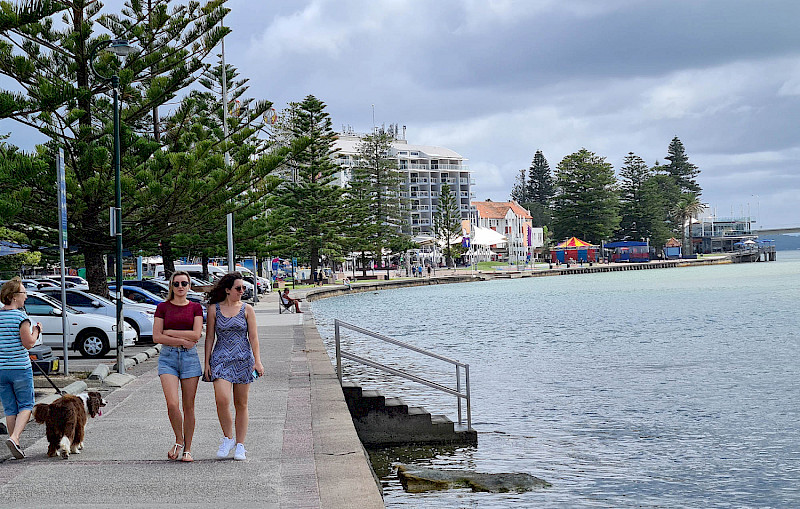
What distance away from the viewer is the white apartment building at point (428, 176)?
14500 cm

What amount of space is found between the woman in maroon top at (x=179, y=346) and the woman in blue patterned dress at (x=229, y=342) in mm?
133

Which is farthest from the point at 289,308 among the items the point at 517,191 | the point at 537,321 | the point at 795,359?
the point at 517,191

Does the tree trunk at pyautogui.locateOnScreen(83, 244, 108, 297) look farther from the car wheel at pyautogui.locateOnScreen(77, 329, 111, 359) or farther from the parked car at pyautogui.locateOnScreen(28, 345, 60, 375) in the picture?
the parked car at pyautogui.locateOnScreen(28, 345, 60, 375)

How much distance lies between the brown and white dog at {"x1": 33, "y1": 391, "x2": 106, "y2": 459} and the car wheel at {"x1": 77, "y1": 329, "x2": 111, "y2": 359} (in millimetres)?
11763

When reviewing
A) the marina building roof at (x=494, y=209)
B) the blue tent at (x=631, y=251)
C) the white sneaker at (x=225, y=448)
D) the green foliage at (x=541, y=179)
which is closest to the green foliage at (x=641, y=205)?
the blue tent at (x=631, y=251)

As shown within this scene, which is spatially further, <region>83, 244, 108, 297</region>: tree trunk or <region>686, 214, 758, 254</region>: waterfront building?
<region>686, 214, 758, 254</region>: waterfront building

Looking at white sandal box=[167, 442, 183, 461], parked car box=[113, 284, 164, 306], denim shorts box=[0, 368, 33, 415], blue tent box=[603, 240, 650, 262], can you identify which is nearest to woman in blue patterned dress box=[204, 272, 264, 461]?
white sandal box=[167, 442, 183, 461]

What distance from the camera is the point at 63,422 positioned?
340 inches

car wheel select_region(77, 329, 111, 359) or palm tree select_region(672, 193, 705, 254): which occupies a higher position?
A: palm tree select_region(672, 193, 705, 254)

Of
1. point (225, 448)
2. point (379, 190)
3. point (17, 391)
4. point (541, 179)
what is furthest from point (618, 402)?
point (541, 179)

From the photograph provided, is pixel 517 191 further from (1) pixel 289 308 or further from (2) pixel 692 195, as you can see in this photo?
(1) pixel 289 308

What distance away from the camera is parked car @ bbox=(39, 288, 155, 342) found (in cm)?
2213

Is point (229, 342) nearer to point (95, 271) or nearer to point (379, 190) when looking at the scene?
point (95, 271)

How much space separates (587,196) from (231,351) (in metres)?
116
